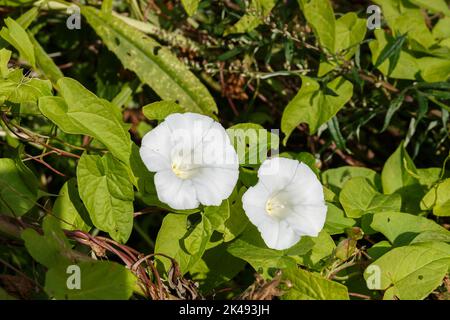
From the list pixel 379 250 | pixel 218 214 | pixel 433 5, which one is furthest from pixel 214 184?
pixel 433 5

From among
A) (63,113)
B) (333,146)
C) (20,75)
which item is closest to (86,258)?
(63,113)

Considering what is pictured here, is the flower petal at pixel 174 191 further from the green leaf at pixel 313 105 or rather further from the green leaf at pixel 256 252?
the green leaf at pixel 313 105

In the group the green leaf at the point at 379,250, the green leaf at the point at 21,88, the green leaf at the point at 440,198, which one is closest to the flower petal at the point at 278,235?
the green leaf at the point at 379,250

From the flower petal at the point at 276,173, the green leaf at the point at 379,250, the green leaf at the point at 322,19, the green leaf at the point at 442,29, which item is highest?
the green leaf at the point at 322,19

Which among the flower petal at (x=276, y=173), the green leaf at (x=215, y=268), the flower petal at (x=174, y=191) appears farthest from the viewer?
the green leaf at (x=215, y=268)

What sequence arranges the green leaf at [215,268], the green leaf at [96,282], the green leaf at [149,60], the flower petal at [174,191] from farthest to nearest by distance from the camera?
the green leaf at [149,60] → the green leaf at [215,268] → the flower petal at [174,191] → the green leaf at [96,282]
